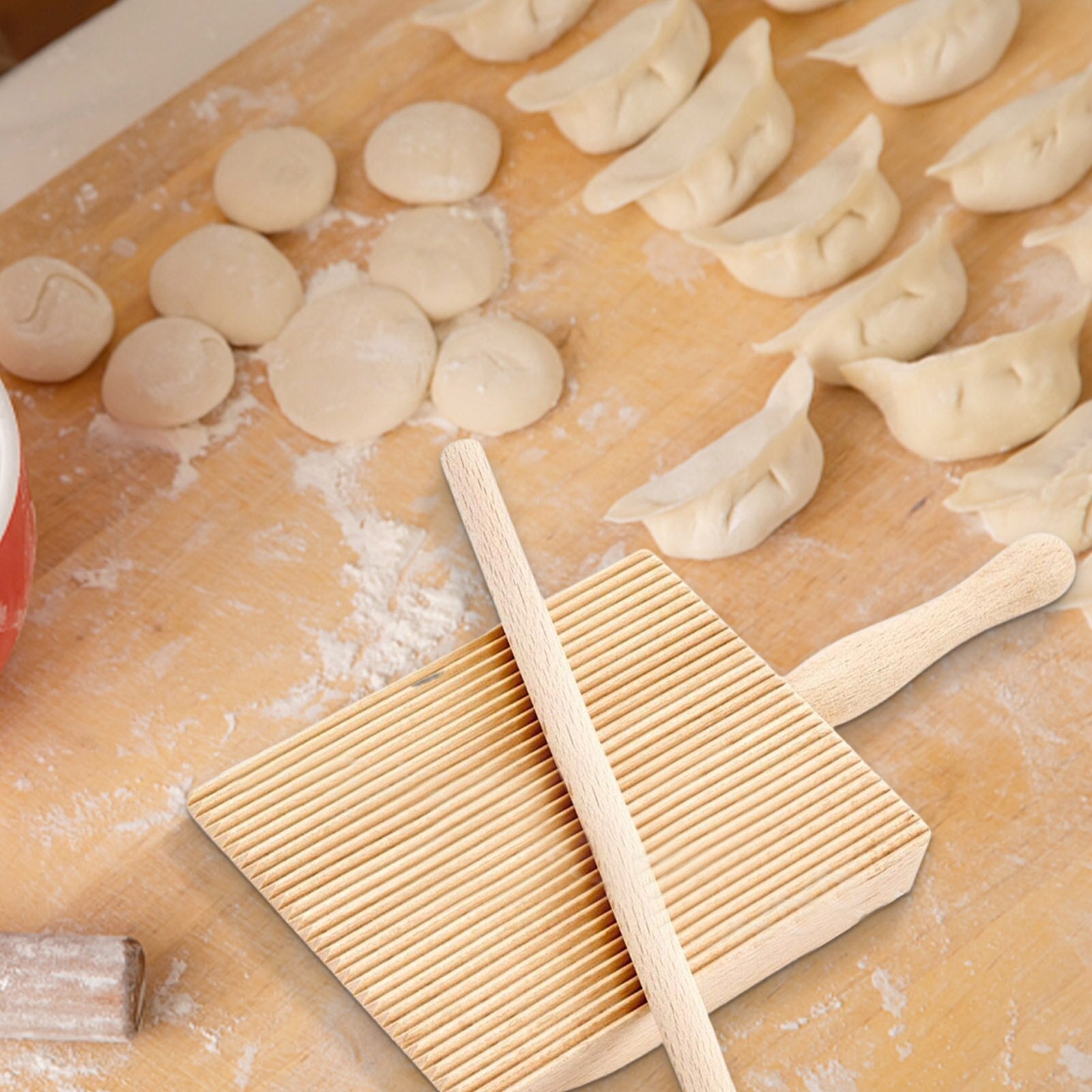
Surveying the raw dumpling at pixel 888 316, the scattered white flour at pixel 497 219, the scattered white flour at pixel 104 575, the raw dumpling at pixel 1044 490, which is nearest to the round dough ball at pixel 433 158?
the scattered white flour at pixel 497 219

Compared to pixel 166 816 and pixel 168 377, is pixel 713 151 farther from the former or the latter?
pixel 166 816

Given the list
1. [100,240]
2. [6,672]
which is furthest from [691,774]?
[100,240]

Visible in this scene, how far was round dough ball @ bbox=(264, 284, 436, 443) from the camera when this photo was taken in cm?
116

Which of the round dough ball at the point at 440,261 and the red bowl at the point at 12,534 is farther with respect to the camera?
the round dough ball at the point at 440,261

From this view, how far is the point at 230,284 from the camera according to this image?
120cm

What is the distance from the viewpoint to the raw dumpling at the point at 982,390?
1.11m

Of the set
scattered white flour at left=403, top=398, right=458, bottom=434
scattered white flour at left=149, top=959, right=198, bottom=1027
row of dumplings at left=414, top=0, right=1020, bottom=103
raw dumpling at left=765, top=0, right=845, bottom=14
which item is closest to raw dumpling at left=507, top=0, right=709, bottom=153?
row of dumplings at left=414, top=0, right=1020, bottom=103

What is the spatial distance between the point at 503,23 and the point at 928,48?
1.40ft

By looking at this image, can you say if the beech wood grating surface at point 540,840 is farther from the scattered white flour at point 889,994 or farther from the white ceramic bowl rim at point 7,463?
the white ceramic bowl rim at point 7,463

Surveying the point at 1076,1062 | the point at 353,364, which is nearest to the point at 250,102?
the point at 353,364

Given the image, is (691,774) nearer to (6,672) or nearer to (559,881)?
(559,881)

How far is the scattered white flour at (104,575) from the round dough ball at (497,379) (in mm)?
312

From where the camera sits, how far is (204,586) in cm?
112

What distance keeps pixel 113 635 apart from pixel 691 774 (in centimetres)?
51
